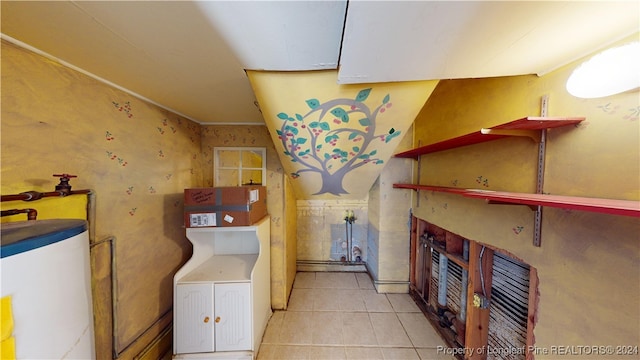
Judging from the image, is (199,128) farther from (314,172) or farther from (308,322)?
(308,322)

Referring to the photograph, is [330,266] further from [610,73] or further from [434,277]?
[610,73]

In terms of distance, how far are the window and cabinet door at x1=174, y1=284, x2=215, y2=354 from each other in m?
0.99

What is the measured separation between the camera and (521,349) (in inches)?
42.0

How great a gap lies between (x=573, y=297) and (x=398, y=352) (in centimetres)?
123

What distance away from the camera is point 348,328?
1.75 metres

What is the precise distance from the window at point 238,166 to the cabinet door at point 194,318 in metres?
0.99

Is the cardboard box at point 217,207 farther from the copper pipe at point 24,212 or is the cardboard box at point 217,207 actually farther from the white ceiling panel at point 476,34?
the white ceiling panel at point 476,34

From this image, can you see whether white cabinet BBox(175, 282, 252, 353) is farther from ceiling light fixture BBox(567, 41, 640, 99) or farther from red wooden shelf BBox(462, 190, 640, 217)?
ceiling light fixture BBox(567, 41, 640, 99)

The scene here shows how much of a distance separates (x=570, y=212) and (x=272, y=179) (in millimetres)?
1951

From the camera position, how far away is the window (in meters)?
2.00

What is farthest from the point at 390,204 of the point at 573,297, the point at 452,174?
the point at 573,297

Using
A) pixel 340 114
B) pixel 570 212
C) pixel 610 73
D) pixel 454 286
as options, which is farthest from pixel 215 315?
pixel 610 73

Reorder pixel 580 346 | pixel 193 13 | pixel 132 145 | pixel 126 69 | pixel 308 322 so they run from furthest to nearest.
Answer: pixel 308 322 → pixel 132 145 → pixel 126 69 → pixel 580 346 → pixel 193 13

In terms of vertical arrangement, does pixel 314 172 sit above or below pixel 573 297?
above
